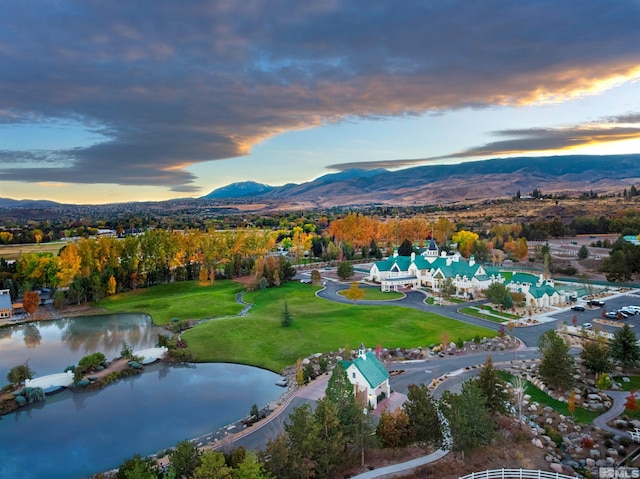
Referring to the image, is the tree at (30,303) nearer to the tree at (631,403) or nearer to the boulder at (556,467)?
the boulder at (556,467)

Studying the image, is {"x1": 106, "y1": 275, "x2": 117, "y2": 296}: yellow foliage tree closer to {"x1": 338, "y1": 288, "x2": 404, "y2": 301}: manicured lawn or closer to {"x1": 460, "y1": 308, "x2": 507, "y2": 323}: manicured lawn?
{"x1": 338, "y1": 288, "x2": 404, "y2": 301}: manicured lawn

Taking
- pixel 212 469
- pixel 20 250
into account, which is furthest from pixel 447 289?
pixel 20 250

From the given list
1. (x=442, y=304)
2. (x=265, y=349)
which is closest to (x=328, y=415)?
(x=265, y=349)

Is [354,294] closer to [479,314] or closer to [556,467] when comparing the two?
[479,314]

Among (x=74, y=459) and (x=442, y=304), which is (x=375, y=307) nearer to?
(x=442, y=304)

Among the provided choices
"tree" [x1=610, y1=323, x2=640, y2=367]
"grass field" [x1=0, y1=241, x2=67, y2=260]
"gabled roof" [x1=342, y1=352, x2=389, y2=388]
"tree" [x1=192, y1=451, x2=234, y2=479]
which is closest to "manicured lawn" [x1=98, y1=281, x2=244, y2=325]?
"gabled roof" [x1=342, y1=352, x2=389, y2=388]

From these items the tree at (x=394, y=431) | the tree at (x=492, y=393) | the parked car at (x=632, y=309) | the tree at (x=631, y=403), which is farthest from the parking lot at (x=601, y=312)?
the tree at (x=394, y=431)
